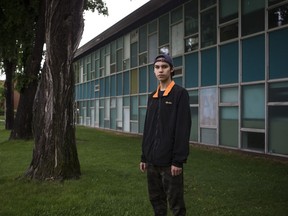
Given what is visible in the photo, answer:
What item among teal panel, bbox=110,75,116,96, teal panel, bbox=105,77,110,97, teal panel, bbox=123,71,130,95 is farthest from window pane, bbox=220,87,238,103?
teal panel, bbox=105,77,110,97

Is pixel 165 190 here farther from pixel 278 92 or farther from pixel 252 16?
pixel 252 16

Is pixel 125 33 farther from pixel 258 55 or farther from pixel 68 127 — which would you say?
pixel 68 127

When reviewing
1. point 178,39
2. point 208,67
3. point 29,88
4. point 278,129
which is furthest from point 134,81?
point 278,129

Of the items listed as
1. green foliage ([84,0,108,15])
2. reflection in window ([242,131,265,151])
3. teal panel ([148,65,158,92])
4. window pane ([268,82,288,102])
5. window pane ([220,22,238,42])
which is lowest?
reflection in window ([242,131,265,151])

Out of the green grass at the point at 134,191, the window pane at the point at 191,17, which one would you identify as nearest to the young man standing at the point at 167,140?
the green grass at the point at 134,191

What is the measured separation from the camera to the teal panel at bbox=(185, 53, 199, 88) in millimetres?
16634

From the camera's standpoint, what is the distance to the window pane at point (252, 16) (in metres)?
12.9

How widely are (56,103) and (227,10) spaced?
870 cm

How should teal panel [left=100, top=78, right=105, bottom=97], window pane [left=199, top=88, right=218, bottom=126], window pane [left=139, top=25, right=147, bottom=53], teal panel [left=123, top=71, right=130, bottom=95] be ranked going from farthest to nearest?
teal panel [left=100, top=78, right=105, bottom=97]
teal panel [left=123, top=71, right=130, bottom=95]
window pane [left=139, top=25, right=147, bottom=53]
window pane [left=199, top=88, right=218, bottom=126]

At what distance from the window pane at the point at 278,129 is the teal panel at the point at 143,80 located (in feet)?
33.4

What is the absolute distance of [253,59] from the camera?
13148 millimetres

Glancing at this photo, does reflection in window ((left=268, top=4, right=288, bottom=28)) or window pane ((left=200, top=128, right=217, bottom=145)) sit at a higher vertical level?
reflection in window ((left=268, top=4, right=288, bottom=28))

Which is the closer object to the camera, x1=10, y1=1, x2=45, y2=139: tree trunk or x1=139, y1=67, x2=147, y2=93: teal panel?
x1=10, y1=1, x2=45, y2=139: tree trunk

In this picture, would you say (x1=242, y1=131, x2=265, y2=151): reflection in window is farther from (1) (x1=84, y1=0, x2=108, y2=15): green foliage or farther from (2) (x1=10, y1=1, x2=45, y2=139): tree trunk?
(1) (x1=84, y1=0, x2=108, y2=15): green foliage
